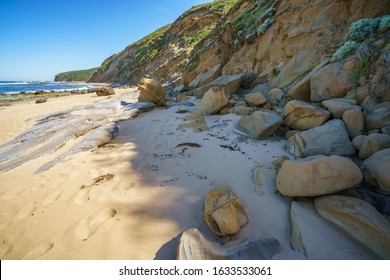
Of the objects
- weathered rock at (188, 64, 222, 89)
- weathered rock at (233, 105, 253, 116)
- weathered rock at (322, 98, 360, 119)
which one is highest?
weathered rock at (188, 64, 222, 89)

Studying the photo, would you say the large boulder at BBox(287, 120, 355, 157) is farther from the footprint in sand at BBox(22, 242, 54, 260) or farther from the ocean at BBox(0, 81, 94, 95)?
the ocean at BBox(0, 81, 94, 95)

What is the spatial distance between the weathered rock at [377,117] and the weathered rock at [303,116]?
1.93 feet

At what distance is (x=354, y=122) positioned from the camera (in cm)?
321

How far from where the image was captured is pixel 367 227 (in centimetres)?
172

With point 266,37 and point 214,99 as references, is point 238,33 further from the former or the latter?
point 214,99

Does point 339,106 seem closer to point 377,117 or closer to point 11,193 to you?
point 377,117

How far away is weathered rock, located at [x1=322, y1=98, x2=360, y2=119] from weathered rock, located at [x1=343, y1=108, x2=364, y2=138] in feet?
0.76

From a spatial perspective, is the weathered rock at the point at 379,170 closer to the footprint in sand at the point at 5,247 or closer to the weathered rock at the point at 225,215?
the weathered rock at the point at 225,215

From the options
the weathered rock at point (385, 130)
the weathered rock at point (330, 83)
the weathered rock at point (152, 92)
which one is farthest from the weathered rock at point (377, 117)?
the weathered rock at point (152, 92)

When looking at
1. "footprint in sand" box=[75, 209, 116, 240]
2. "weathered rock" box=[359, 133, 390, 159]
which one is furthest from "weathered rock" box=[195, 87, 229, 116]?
"footprint in sand" box=[75, 209, 116, 240]

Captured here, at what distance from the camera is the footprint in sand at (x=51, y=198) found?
8.57 feet

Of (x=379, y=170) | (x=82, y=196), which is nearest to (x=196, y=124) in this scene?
(x=82, y=196)

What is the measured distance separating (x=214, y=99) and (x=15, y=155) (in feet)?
17.4

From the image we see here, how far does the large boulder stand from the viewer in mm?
2953
